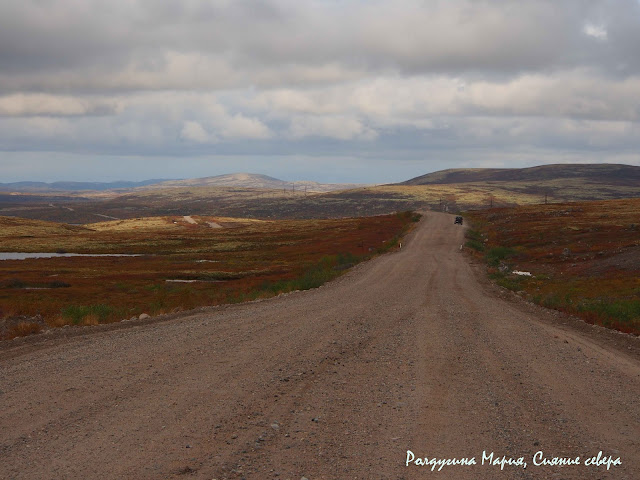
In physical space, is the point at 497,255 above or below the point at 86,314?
below

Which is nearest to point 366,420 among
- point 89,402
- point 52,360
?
point 89,402

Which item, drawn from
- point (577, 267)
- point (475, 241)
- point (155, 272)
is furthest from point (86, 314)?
point (475, 241)

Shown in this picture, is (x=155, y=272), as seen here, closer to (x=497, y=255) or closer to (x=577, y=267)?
(x=497, y=255)

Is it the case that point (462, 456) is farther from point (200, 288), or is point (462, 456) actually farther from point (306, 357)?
point (200, 288)

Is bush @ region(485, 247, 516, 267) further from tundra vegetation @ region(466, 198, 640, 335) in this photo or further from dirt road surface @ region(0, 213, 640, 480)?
dirt road surface @ region(0, 213, 640, 480)

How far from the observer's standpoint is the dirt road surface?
7.98 metres

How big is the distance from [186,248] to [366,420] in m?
101

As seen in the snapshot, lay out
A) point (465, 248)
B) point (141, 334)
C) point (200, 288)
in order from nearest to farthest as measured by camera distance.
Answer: point (141, 334), point (200, 288), point (465, 248)

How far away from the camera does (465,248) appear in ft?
197

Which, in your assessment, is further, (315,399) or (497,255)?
(497,255)

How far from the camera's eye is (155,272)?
68.7 m

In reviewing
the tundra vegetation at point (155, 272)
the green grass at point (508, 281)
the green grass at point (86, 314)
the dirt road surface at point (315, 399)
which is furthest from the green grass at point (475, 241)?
the green grass at point (86, 314)

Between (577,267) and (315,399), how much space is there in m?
38.5

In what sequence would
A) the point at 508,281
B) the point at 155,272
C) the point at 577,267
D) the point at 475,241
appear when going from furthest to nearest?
1. the point at 155,272
2. the point at 475,241
3. the point at 577,267
4. the point at 508,281
